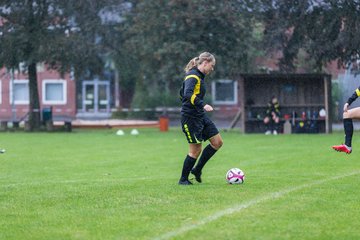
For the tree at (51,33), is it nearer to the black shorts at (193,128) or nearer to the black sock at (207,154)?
the black sock at (207,154)

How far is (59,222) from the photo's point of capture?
9.56 meters

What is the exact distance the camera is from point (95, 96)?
68625mm

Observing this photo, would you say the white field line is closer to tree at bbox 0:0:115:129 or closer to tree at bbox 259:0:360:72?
tree at bbox 259:0:360:72

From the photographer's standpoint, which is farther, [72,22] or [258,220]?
[72,22]

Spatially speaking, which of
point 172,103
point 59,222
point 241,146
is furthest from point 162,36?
point 59,222

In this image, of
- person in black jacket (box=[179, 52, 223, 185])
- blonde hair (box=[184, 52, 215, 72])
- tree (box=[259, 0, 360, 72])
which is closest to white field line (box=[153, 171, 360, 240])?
person in black jacket (box=[179, 52, 223, 185])

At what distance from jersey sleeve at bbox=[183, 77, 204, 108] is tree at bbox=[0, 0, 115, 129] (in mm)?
28653

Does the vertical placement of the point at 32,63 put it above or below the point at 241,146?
above

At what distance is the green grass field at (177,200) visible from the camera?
8828mm

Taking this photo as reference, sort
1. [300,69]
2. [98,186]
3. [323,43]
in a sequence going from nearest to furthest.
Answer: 1. [98,186]
2. [323,43]
3. [300,69]

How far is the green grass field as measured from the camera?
8.83 m

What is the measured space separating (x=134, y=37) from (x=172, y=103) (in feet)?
66.9

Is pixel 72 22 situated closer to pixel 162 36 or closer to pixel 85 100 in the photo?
pixel 162 36

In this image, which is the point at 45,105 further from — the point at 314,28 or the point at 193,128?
the point at 193,128
